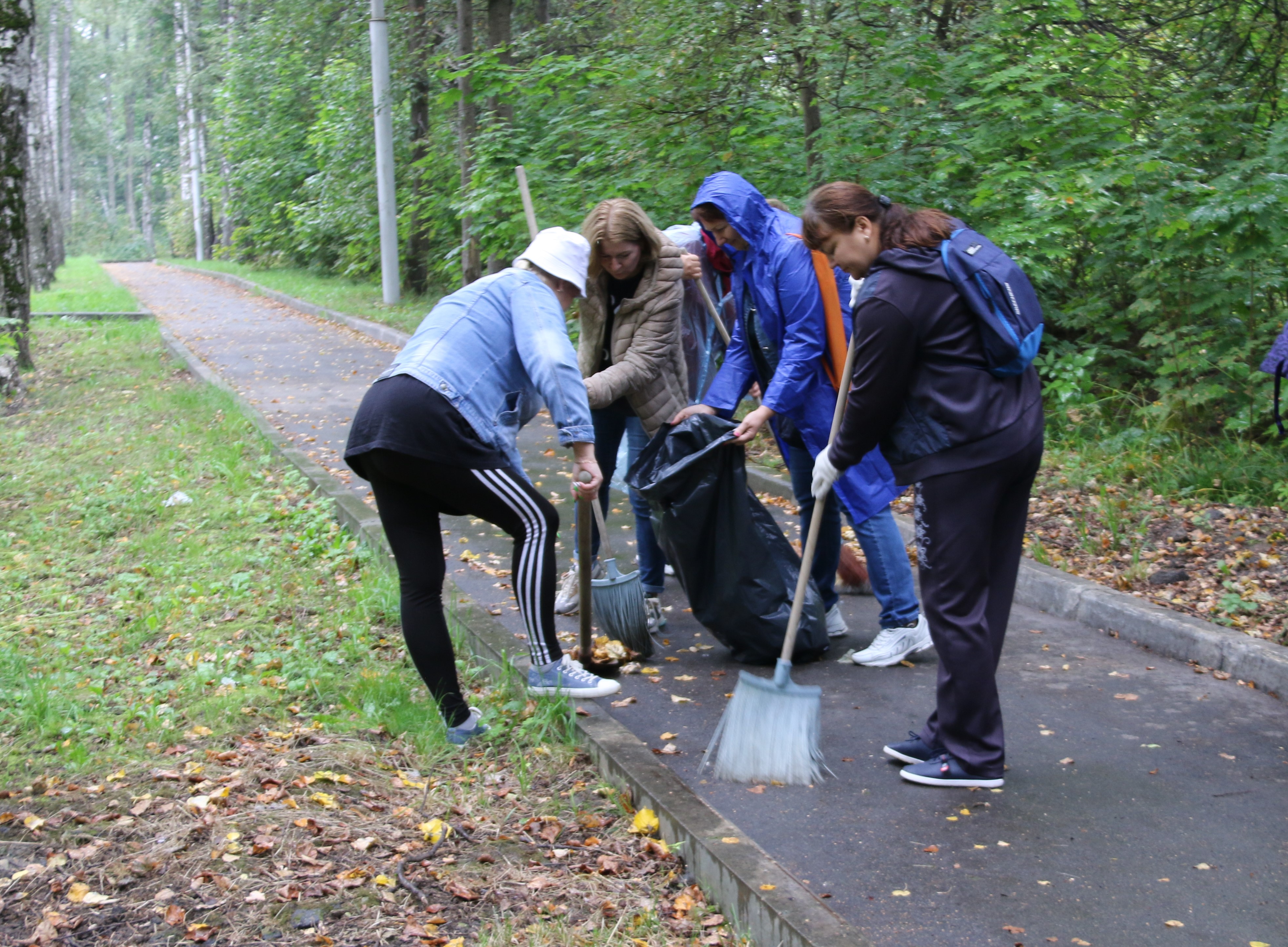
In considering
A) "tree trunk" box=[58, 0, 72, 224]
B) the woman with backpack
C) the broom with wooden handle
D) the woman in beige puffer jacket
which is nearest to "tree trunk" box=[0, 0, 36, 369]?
the woman in beige puffer jacket

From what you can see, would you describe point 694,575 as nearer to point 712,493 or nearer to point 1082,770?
point 712,493

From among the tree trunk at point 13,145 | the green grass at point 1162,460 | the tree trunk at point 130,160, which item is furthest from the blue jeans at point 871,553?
the tree trunk at point 130,160

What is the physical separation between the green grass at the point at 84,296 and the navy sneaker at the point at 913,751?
20247 millimetres

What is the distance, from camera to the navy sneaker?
144 inches

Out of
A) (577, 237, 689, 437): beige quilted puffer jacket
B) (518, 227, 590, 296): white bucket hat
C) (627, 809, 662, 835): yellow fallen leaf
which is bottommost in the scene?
(627, 809, 662, 835): yellow fallen leaf

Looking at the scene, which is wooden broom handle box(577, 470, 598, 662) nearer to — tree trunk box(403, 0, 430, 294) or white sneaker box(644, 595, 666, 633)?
white sneaker box(644, 595, 666, 633)

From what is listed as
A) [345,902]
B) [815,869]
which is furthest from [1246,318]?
[345,902]

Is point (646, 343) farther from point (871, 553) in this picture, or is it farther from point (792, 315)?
point (871, 553)

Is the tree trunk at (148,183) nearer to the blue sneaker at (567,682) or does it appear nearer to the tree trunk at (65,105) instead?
the tree trunk at (65,105)

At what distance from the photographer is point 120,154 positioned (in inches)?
3184

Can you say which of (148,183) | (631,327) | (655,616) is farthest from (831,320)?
(148,183)

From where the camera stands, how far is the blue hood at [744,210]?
441 centimetres

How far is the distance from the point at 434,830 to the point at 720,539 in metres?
1.68

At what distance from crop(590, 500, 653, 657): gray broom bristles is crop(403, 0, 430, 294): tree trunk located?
11630mm
